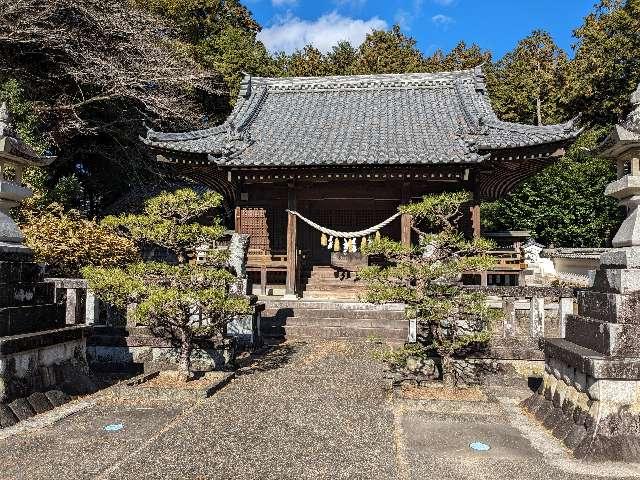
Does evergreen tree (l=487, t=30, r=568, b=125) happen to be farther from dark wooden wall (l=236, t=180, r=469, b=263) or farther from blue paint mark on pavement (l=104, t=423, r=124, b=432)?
blue paint mark on pavement (l=104, t=423, r=124, b=432)

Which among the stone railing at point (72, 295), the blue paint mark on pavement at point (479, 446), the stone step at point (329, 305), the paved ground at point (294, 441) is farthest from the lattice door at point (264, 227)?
the blue paint mark on pavement at point (479, 446)

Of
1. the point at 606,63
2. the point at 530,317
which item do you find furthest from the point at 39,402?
the point at 606,63

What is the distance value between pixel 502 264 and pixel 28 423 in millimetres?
12508

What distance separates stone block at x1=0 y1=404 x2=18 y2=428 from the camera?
5372 mm

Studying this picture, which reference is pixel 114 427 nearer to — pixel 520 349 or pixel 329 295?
pixel 520 349

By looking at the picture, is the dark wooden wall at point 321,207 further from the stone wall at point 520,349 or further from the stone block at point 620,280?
the stone block at point 620,280

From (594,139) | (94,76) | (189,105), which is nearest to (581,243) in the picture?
(594,139)

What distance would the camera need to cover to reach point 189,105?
18.7m

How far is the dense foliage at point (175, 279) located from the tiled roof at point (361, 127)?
669cm

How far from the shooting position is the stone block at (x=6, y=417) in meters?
5.37

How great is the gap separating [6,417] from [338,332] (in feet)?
23.8

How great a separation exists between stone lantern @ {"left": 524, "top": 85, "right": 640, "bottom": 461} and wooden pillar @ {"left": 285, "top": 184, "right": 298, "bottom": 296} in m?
9.16

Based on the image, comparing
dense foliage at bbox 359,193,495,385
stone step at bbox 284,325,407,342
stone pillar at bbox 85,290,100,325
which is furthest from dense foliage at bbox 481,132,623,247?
stone pillar at bbox 85,290,100,325

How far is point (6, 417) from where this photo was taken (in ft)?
17.8
